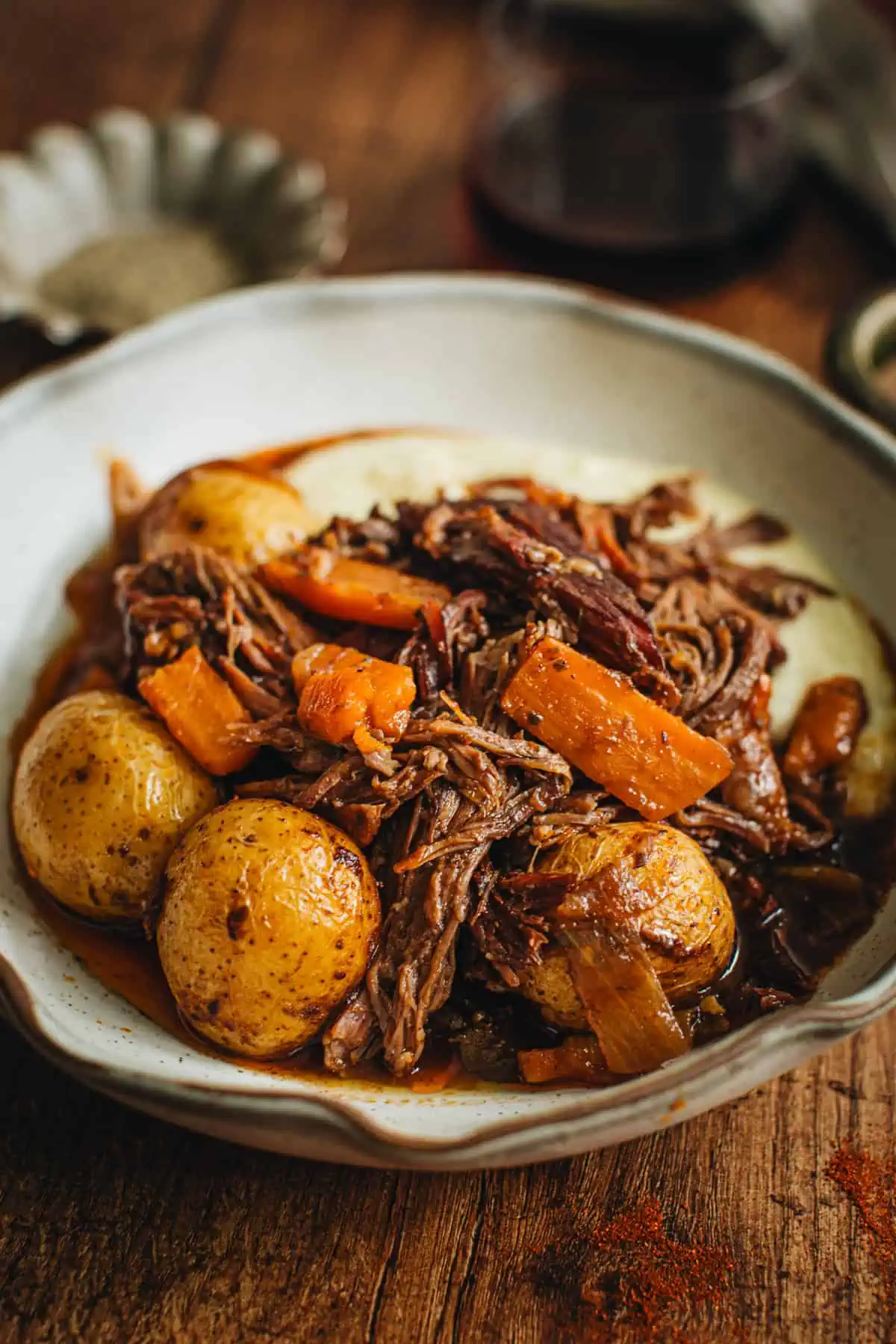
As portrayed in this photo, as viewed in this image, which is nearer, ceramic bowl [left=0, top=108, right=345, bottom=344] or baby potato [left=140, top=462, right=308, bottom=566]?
baby potato [left=140, top=462, right=308, bottom=566]

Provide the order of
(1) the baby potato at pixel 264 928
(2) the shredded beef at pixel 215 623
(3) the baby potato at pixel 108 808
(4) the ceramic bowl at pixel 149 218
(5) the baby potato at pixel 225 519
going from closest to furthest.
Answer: (1) the baby potato at pixel 264 928
(3) the baby potato at pixel 108 808
(2) the shredded beef at pixel 215 623
(5) the baby potato at pixel 225 519
(4) the ceramic bowl at pixel 149 218

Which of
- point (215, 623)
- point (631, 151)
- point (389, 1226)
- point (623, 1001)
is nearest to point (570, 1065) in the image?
point (623, 1001)

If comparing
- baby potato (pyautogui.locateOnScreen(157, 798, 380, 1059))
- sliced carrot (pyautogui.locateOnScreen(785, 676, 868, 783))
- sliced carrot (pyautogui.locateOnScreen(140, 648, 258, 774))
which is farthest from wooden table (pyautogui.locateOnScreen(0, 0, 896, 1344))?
sliced carrot (pyautogui.locateOnScreen(140, 648, 258, 774))

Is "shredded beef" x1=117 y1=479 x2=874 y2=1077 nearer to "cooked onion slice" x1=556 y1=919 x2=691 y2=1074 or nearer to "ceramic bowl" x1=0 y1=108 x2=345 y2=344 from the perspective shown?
"cooked onion slice" x1=556 y1=919 x2=691 y2=1074

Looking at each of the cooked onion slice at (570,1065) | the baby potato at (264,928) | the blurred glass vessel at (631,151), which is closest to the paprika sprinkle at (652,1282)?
the cooked onion slice at (570,1065)

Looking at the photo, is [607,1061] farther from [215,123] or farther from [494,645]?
[215,123]

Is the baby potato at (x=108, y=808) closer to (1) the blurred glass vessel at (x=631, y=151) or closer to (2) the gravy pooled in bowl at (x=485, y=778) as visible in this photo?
(2) the gravy pooled in bowl at (x=485, y=778)

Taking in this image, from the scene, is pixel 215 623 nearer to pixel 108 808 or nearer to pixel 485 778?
pixel 108 808
